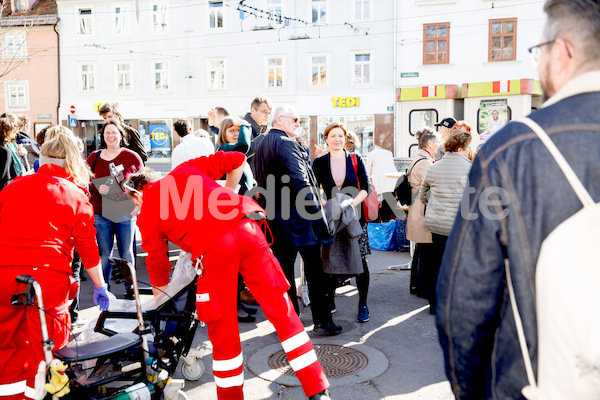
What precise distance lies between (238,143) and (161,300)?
2.37 meters

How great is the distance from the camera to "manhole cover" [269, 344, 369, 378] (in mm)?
4492

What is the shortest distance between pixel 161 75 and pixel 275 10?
7.44m

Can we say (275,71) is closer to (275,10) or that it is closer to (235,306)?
(275,10)

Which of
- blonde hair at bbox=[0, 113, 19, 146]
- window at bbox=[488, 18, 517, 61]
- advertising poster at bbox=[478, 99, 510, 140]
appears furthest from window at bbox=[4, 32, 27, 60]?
blonde hair at bbox=[0, 113, 19, 146]

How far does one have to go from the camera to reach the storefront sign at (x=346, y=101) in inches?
1121

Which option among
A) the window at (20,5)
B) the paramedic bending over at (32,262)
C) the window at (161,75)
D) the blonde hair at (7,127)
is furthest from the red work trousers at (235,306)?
the window at (20,5)

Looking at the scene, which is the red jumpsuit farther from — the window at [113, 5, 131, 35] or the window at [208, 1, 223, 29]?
the window at [113, 5, 131, 35]

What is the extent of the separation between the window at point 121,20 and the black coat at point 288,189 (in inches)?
1188

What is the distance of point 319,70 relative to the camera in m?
29.1

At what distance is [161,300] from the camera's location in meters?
3.75

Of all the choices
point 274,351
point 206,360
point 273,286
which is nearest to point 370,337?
point 274,351

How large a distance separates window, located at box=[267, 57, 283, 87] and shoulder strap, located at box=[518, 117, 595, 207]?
94.6 ft

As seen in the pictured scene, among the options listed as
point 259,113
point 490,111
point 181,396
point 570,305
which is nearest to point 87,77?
point 490,111

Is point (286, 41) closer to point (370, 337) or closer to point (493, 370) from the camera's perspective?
point (370, 337)
